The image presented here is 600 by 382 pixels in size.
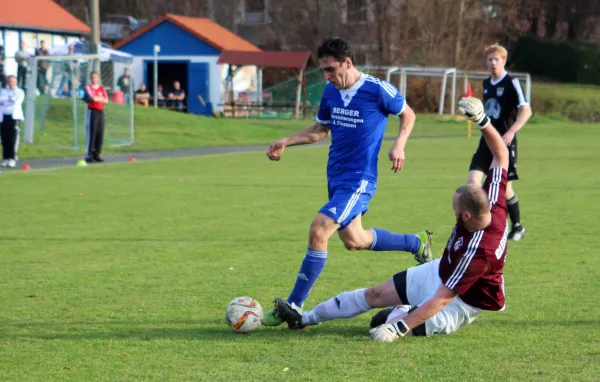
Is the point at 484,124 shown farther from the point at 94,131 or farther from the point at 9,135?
the point at 94,131

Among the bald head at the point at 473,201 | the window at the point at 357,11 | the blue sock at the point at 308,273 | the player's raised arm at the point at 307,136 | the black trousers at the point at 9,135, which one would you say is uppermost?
the window at the point at 357,11

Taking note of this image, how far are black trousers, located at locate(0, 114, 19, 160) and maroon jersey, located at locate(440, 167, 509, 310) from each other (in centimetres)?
1681

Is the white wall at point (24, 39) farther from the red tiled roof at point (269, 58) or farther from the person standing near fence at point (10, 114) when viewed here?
the person standing near fence at point (10, 114)

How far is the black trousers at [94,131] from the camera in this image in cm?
2267

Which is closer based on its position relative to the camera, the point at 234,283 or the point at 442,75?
the point at 234,283

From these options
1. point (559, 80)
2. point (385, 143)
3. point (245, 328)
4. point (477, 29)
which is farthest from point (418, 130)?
point (245, 328)

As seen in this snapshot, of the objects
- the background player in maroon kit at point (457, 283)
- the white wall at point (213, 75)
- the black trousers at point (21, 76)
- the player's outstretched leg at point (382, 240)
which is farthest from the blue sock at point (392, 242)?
the white wall at point (213, 75)

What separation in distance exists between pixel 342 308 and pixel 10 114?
1632 centimetres

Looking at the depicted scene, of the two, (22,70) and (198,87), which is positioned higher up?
(22,70)

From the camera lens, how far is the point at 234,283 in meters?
8.35

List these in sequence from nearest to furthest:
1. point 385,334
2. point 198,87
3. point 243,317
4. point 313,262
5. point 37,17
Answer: point 385,334 → point 243,317 → point 313,262 → point 37,17 → point 198,87

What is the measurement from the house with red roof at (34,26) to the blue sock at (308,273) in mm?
35120

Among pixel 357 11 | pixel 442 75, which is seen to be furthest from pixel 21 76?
pixel 357 11

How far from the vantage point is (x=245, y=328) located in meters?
6.57
